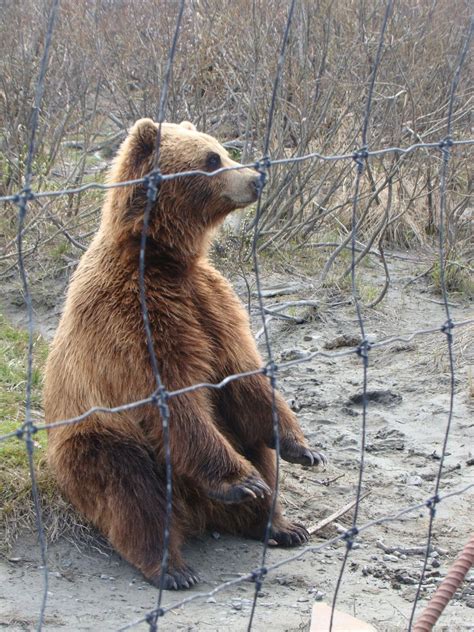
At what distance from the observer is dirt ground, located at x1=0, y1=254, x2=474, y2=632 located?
3938mm

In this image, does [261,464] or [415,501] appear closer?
[261,464]

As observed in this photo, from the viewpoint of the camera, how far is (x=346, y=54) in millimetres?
7992

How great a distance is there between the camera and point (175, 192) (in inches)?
169

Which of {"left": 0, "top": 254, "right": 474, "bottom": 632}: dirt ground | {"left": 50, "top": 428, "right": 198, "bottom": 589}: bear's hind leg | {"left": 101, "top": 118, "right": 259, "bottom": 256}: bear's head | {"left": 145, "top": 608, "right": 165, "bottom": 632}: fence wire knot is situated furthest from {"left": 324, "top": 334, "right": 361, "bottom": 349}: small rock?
{"left": 145, "top": 608, "right": 165, "bottom": 632}: fence wire knot

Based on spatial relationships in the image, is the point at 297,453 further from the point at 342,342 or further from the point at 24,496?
the point at 342,342

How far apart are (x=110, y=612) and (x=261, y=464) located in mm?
1117

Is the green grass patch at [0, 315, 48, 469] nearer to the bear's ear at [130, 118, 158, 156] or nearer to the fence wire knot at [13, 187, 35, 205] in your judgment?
the bear's ear at [130, 118, 158, 156]

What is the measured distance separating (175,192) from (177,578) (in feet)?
5.29

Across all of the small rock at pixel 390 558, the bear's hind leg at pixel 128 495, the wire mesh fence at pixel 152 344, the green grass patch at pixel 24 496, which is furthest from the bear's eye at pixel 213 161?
the small rock at pixel 390 558

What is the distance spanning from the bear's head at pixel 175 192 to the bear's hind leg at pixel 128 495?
868 mm

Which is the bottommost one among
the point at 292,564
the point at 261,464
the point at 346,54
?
the point at 292,564

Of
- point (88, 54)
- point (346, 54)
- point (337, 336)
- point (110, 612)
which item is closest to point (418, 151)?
point (346, 54)

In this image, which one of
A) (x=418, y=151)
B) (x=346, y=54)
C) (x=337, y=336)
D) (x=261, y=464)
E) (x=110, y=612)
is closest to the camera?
(x=110, y=612)

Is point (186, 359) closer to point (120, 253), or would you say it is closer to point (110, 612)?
point (120, 253)
